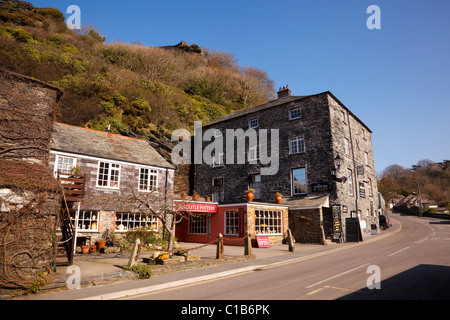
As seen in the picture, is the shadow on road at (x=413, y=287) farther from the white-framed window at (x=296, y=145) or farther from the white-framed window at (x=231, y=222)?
the white-framed window at (x=296, y=145)

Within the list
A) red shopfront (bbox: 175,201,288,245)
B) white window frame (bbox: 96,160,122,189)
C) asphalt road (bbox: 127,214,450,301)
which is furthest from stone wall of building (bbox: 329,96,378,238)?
white window frame (bbox: 96,160,122,189)

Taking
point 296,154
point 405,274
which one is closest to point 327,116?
point 296,154

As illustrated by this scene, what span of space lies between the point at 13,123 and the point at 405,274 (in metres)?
15.8

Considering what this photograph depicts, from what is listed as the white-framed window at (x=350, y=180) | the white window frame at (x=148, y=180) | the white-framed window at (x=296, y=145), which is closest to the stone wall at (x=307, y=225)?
the white-framed window at (x=350, y=180)

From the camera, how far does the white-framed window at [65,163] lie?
1653cm

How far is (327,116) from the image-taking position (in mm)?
23734

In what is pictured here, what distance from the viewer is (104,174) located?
1827cm

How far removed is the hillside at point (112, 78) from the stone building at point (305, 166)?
8899 mm

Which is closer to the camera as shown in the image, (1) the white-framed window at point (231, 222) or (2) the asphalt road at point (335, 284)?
(2) the asphalt road at point (335, 284)

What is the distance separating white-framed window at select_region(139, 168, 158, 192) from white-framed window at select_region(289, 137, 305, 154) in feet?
42.0

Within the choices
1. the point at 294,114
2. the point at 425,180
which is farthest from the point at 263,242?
the point at 425,180

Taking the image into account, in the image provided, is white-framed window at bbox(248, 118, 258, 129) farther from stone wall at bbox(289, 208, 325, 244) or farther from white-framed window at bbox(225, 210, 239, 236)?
white-framed window at bbox(225, 210, 239, 236)

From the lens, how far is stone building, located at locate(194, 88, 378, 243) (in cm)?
2212

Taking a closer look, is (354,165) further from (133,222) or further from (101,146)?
(101,146)
